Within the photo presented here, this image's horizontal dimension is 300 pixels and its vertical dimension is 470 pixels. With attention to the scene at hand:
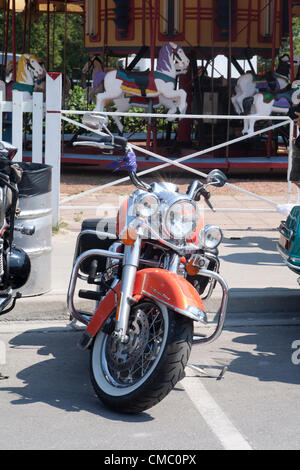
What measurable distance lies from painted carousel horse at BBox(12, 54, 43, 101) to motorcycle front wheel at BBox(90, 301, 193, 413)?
13.4 meters

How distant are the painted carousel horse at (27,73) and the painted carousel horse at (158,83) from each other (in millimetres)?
1862

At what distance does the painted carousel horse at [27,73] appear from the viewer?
17534 mm

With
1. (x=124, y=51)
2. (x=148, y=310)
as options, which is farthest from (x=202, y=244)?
(x=124, y=51)

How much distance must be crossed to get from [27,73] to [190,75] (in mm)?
3513

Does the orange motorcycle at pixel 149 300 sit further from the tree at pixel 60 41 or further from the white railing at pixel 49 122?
the tree at pixel 60 41

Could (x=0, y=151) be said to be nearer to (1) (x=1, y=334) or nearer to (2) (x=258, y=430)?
(1) (x=1, y=334)

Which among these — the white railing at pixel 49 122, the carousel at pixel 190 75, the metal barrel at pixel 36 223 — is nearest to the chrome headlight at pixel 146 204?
the metal barrel at pixel 36 223

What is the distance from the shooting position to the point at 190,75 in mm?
18250

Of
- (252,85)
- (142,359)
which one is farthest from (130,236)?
(252,85)

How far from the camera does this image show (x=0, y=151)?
5246mm

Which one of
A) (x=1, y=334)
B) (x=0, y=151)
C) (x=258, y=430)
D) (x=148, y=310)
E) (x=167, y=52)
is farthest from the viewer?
(x=167, y=52)

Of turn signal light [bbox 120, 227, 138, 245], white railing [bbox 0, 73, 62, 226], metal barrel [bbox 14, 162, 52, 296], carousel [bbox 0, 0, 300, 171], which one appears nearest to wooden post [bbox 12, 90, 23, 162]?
white railing [bbox 0, 73, 62, 226]

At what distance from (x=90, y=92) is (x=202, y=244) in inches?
532

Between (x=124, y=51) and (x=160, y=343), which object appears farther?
(x=124, y=51)
